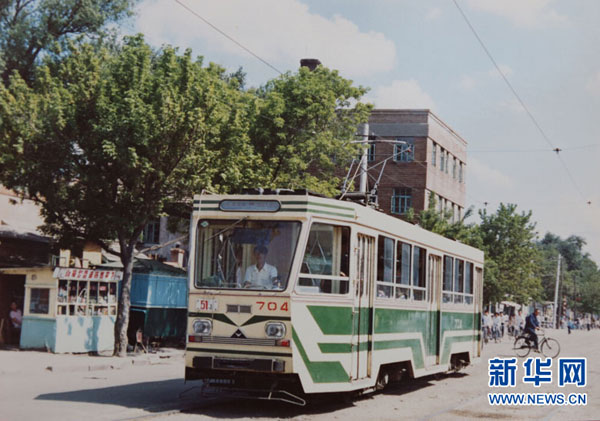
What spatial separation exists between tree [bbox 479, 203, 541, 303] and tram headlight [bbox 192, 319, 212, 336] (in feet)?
132

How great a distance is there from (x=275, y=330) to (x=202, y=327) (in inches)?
43.4

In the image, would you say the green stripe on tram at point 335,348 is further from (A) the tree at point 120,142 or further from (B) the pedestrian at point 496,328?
(B) the pedestrian at point 496,328

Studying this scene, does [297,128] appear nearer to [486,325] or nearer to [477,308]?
[477,308]

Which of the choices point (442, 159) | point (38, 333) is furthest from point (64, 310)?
point (442, 159)

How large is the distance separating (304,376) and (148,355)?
13.9 m

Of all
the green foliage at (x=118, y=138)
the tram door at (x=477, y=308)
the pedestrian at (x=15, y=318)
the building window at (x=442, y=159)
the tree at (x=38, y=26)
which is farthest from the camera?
the building window at (x=442, y=159)

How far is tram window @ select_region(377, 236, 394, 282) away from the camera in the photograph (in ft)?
43.2

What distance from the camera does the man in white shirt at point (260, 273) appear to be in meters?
11.4

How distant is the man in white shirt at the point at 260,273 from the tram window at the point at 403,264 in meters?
3.36

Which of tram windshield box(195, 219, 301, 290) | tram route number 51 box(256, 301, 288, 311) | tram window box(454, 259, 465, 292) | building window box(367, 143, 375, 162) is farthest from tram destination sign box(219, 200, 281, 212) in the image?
building window box(367, 143, 375, 162)

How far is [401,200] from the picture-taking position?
164ft

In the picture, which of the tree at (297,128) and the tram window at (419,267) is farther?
the tree at (297,128)

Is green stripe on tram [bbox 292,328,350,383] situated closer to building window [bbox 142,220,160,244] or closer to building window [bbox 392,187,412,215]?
building window [bbox 392,187,412,215]

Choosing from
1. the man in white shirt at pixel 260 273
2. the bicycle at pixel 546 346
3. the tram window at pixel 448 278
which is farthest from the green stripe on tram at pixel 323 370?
the bicycle at pixel 546 346
